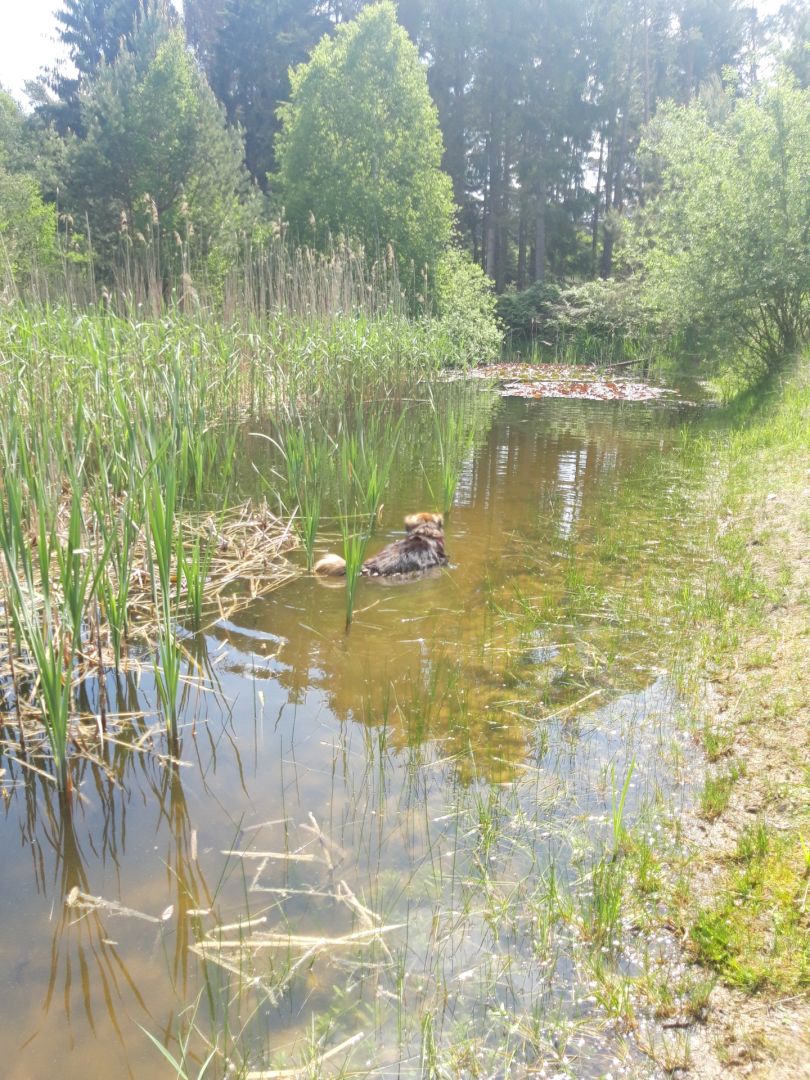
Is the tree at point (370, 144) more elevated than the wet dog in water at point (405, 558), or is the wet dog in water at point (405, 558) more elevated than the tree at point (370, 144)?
the tree at point (370, 144)

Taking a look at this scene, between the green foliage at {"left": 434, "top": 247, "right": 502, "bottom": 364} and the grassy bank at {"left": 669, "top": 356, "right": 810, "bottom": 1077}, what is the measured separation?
21.9 ft

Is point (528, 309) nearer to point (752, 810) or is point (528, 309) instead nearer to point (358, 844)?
point (752, 810)

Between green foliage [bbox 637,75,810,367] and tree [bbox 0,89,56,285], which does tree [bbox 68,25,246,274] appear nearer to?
tree [bbox 0,89,56,285]

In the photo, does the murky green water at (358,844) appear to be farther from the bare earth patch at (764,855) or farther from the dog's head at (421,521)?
the dog's head at (421,521)

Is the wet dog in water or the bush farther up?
the bush

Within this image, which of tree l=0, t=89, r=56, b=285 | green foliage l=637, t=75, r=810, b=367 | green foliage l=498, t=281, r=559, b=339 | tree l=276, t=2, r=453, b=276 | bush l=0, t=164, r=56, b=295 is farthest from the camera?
green foliage l=498, t=281, r=559, b=339

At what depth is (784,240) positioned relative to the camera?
35.3 feet

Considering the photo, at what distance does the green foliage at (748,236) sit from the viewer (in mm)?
10773

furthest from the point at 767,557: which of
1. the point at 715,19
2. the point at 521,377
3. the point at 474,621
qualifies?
the point at 715,19

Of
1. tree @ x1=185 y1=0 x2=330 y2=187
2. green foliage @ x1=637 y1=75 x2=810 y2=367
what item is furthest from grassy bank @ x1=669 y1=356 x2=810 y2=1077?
tree @ x1=185 y1=0 x2=330 y2=187

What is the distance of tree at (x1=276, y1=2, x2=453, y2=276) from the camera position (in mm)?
18156

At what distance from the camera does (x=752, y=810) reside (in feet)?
6.86

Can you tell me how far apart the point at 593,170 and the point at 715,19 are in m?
7.19

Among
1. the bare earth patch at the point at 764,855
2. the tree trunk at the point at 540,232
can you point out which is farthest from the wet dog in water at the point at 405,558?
the tree trunk at the point at 540,232
